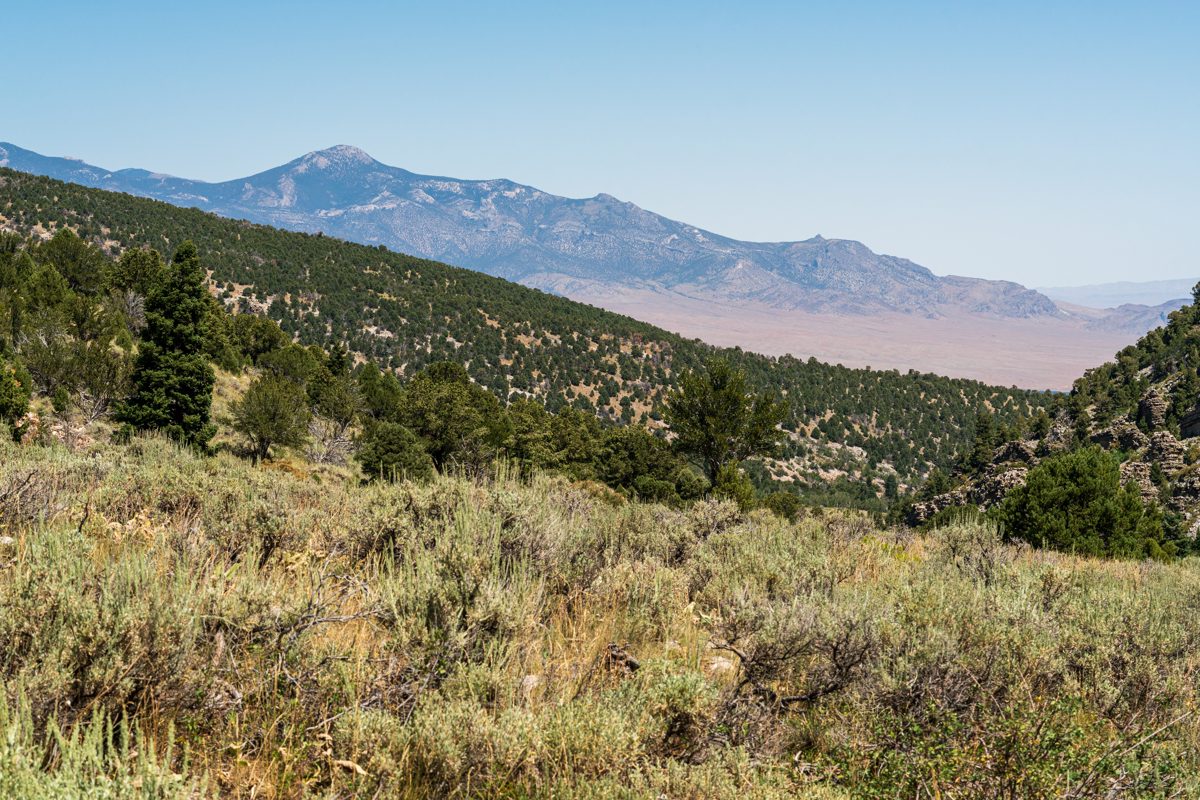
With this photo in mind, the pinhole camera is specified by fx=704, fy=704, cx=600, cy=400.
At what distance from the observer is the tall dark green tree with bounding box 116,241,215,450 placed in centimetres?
2528

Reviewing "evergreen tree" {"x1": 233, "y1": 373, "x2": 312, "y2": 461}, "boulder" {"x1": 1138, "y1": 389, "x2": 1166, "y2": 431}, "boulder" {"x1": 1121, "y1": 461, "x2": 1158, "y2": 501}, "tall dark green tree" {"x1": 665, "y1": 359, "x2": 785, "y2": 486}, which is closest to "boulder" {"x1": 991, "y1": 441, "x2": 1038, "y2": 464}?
"boulder" {"x1": 1121, "y1": 461, "x2": 1158, "y2": 501}

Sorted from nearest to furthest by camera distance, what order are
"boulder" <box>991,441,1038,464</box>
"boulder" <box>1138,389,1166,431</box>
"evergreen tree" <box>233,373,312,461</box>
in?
"evergreen tree" <box>233,373,312,461</box>, "boulder" <box>1138,389,1166,431</box>, "boulder" <box>991,441,1038,464</box>

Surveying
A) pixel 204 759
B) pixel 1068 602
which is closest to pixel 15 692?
pixel 204 759

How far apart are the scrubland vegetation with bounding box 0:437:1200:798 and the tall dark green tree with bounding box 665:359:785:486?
75.7 ft

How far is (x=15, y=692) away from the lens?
2.69 m

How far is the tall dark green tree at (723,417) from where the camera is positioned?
29.9 meters

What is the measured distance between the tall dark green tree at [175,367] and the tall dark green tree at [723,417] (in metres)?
19.0

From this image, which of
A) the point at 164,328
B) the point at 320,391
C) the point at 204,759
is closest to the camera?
the point at 204,759

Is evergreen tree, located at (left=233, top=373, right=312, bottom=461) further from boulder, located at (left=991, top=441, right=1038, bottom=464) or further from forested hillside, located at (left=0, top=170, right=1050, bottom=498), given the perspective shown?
boulder, located at (left=991, top=441, right=1038, bottom=464)

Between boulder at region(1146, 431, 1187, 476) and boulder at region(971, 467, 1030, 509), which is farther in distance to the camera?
boulder at region(1146, 431, 1187, 476)

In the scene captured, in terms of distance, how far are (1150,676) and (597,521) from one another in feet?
18.9

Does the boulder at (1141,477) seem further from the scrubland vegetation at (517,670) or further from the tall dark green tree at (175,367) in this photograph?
the tall dark green tree at (175,367)

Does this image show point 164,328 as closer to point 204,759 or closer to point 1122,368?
point 204,759

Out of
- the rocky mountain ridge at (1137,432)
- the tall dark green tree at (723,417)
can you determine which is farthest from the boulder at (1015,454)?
the tall dark green tree at (723,417)
